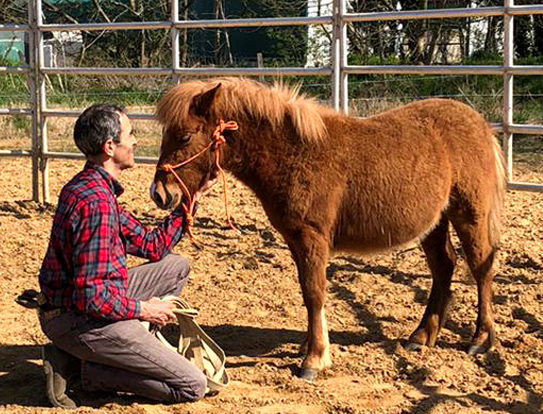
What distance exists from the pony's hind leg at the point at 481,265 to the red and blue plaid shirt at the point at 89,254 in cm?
202

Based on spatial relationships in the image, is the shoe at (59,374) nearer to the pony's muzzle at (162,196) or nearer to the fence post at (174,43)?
the pony's muzzle at (162,196)

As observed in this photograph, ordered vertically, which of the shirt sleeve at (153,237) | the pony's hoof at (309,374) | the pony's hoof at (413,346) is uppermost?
the shirt sleeve at (153,237)

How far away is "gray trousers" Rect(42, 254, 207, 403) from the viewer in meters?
3.86

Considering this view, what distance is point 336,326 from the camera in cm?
527

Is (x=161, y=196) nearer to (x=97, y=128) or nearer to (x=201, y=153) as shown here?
(x=201, y=153)

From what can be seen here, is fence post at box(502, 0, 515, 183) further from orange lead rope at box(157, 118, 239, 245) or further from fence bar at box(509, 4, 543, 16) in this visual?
orange lead rope at box(157, 118, 239, 245)

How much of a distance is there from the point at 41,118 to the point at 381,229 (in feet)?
16.5

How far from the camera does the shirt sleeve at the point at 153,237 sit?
14.0 feet

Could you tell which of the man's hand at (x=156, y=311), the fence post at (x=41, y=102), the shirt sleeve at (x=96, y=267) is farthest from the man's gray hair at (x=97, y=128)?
the fence post at (x=41, y=102)

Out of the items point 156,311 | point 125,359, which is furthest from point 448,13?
point 125,359

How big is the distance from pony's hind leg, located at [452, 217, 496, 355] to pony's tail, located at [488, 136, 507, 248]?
0.06 m

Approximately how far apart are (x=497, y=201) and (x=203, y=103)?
6.14ft

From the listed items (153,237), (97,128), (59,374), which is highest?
(97,128)

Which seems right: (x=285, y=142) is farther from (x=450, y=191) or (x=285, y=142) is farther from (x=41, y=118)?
(x=41, y=118)
